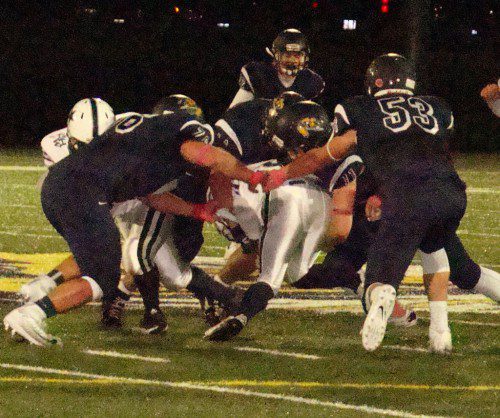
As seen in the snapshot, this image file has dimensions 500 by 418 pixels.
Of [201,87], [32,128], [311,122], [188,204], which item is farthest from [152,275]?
[201,87]

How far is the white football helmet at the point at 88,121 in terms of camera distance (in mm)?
6785

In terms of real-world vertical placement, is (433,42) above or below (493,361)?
below

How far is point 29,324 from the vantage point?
6.25 meters

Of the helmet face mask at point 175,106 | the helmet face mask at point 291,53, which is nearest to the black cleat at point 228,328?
the helmet face mask at point 175,106

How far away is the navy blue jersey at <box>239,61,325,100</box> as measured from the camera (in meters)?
8.63

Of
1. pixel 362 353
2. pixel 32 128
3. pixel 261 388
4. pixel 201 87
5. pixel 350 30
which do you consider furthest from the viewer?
pixel 350 30

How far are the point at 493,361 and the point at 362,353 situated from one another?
615 mm

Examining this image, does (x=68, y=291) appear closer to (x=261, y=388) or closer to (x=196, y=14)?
(x=261, y=388)

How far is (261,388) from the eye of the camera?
564 cm

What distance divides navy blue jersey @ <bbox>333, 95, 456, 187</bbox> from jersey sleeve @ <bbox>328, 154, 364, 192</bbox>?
71 centimetres

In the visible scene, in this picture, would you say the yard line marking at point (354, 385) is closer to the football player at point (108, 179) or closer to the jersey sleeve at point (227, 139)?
the football player at point (108, 179)

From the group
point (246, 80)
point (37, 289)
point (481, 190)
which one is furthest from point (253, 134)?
point (481, 190)

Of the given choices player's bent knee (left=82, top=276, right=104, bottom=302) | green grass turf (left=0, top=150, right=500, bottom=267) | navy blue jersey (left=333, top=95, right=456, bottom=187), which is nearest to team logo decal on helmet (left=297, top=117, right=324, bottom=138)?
navy blue jersey (left=333, top=95, right=456, bottom=187)

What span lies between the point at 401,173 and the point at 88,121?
5.24ft
